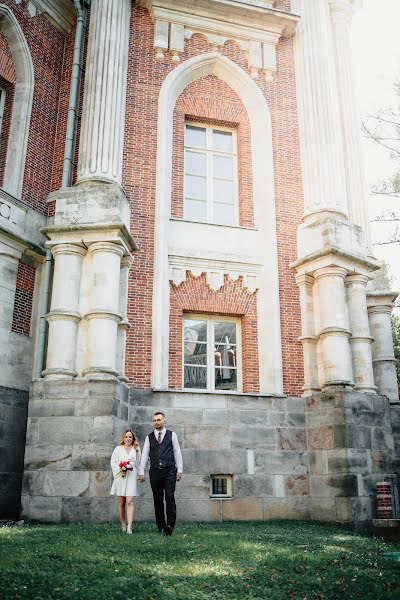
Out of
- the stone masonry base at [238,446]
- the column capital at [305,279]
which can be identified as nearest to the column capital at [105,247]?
the stone masonry base at [238,446]

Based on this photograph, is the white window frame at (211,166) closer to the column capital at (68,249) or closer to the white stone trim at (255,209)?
the white stone trim at (255,209)

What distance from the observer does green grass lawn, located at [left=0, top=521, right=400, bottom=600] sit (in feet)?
16.4

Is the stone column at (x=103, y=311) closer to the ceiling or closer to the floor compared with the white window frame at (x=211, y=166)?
closer to the floor

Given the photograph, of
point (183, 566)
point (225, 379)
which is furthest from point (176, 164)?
point (183, 566)

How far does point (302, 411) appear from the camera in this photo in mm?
12117

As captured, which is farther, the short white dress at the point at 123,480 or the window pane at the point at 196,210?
the window pane at the point at 196,210

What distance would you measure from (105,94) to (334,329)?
22.3 feet

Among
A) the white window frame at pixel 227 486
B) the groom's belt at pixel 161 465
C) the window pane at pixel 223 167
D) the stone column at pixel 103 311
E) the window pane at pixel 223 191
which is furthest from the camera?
the window pane at pixel 223 167

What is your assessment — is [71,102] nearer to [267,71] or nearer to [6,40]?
[6,40]

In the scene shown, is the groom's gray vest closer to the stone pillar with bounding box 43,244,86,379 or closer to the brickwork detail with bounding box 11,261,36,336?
the stone pillar with bounding box 43,244,86,379

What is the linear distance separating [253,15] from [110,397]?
1023cm

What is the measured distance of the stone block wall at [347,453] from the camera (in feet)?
35.4

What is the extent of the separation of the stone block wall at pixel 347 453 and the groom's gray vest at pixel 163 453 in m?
4.04

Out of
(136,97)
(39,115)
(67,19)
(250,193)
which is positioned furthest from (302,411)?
(67,19)
